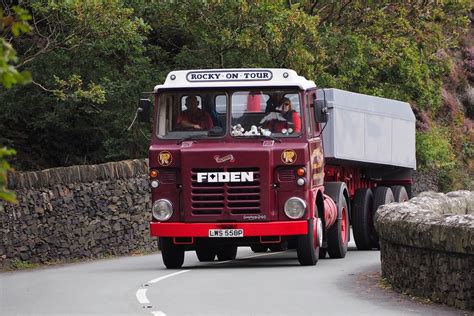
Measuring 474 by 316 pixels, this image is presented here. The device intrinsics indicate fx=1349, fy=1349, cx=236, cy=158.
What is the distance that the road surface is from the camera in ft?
46.7

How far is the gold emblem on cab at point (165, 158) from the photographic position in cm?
2083

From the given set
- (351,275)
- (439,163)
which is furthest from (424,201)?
(439,163)

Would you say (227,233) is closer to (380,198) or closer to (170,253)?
(170,253)

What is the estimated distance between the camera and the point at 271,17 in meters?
31.7

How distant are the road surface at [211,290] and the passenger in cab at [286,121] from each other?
7.13 feet

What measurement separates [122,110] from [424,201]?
13354mm

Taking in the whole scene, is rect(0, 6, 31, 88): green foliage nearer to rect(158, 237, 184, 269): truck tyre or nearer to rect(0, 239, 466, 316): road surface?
rect(0, 239, 466, 316): road surface

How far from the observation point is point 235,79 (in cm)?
2120

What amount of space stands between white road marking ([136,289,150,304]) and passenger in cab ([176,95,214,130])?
4.82 meters

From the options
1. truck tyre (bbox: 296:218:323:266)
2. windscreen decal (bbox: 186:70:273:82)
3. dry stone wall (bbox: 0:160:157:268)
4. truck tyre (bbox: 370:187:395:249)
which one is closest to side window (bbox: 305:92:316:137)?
windscreen decal (bbox: 186:70:273:82)

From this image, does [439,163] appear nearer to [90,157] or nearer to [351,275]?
[90,157]

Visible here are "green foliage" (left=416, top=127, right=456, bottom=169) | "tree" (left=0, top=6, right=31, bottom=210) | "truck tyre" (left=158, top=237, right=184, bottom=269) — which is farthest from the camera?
"green foliage" (left=416, top=127, right=456, bottom=169)

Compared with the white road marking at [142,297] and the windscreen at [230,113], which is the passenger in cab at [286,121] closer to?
the windscreen at [230,113]

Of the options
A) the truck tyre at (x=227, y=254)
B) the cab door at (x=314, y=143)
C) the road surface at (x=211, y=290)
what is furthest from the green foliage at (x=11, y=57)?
the truck tyre at (x=227, y=254)
